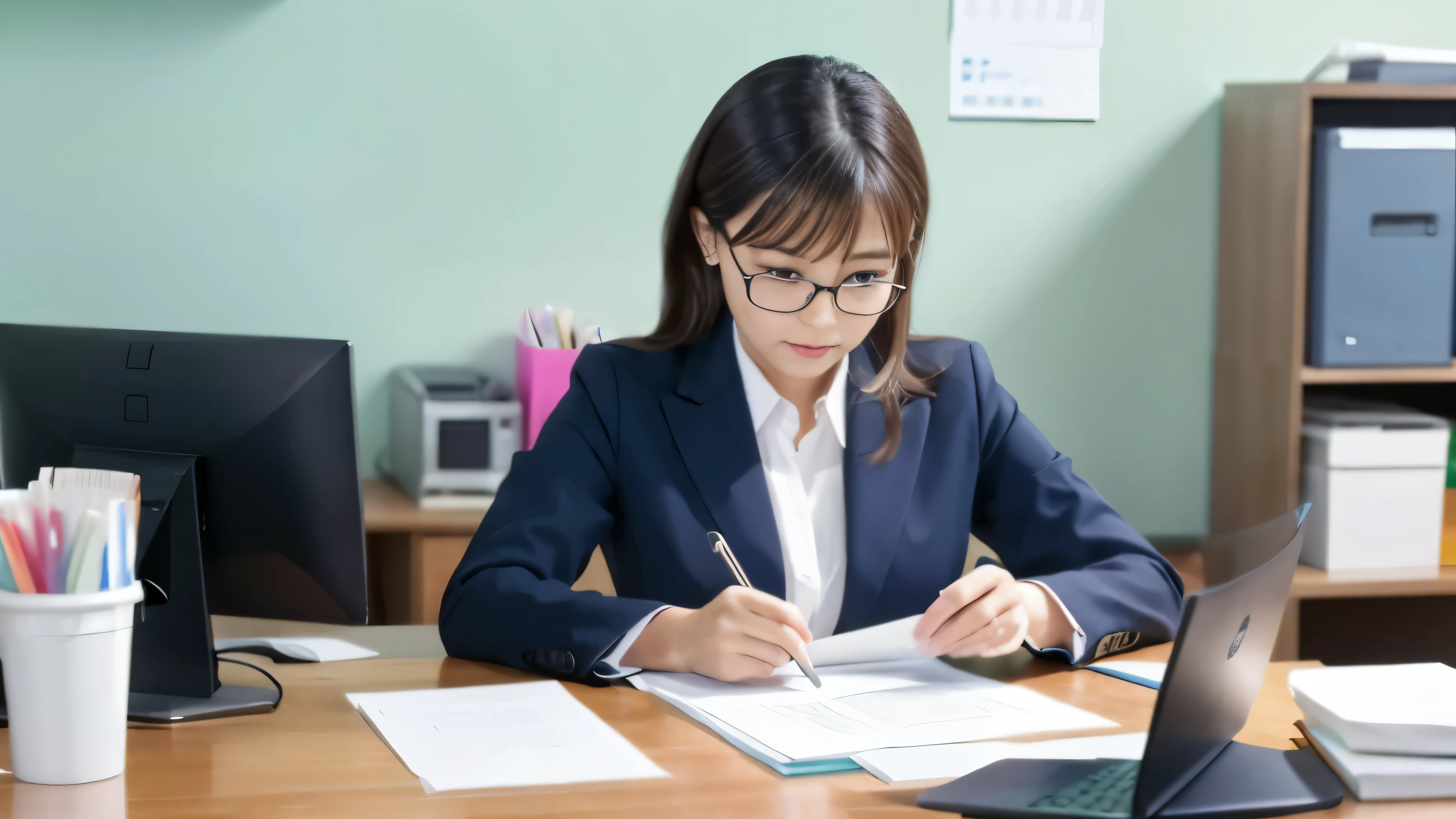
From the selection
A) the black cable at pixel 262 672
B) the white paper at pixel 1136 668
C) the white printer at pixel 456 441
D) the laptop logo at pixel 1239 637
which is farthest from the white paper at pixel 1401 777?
the white printer at pixel 456 441

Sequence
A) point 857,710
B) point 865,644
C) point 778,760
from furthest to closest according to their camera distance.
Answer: point 865,644 → point 857,710 → point 778,760

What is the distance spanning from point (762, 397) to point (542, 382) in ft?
2.54

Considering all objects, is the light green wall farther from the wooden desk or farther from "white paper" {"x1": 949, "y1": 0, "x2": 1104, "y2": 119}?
the wooden desk

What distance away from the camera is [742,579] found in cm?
124

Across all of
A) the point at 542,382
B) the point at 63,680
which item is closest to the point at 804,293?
the point at 63,680

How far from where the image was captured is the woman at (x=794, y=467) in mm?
1213

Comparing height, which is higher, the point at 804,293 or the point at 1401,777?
the point at 804,293

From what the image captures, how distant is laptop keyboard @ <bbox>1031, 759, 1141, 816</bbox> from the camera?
798 mm

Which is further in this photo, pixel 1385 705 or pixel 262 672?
pixel 262 672

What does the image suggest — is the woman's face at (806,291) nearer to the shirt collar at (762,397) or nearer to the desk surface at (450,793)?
the shirt collar at (762,397)

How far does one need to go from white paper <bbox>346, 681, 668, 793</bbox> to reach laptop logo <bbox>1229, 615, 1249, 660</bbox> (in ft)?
1.34

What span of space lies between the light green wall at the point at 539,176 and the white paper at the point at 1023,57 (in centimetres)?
4

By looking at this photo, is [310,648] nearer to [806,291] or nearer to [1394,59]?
[806,291]

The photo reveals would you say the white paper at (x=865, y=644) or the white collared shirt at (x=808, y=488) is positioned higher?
the white collared shirt at (x=808, y=488)
